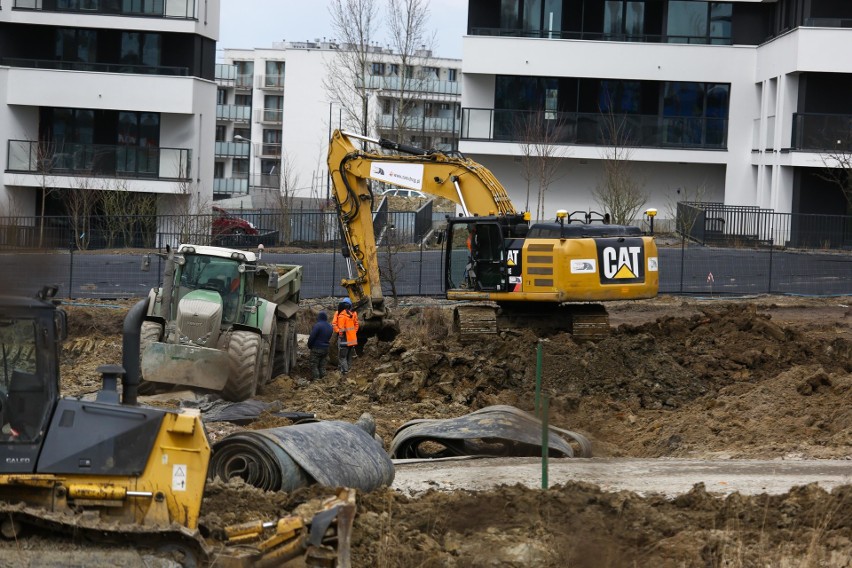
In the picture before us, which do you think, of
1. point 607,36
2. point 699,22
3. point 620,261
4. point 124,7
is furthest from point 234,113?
point 620,261

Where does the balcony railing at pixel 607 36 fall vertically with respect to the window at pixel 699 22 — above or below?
below

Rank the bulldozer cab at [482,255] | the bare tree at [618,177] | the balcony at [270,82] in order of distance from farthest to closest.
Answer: the balcony at [270,82] < the bare tree at [618,177] < the bulldozer cab at [482,255]

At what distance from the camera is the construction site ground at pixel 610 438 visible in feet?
31.3

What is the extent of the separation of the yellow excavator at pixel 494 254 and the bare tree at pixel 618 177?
60.4 feet

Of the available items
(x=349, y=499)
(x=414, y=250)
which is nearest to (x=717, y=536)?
(x=349, y=499)

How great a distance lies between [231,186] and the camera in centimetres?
7212

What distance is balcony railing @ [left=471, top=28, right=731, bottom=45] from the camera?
4525cm

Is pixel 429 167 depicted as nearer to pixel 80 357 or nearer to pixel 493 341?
pixel 493 341

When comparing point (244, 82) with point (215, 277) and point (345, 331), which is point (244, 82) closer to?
point (345, 331)

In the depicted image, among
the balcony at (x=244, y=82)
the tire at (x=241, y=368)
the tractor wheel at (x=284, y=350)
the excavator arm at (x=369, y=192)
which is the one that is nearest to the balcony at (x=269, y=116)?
the balcony at (x=244, y=82)

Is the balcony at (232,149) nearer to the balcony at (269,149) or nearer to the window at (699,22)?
the balcony at (269,149)

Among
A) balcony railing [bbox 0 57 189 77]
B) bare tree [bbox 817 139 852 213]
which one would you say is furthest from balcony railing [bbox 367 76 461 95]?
bare tree [bbox 817 139 852 213]

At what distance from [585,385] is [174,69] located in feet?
97.3

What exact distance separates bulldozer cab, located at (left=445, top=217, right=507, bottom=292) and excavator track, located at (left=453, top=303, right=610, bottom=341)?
51 cm
